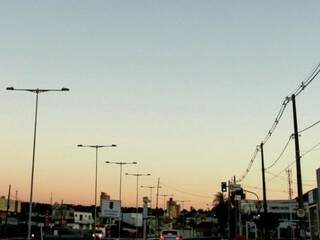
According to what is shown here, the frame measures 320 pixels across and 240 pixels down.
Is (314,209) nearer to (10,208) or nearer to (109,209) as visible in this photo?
(109,209)

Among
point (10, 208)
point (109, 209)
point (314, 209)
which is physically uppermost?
point (10, 208)

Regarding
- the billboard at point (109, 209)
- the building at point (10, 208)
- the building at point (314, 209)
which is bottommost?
the building at point (314, 209)

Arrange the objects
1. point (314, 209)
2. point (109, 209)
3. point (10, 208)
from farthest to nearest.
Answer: point (10, 208)
point (109, 209)
point (314, 209)

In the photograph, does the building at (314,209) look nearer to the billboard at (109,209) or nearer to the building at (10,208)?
the billboard at (109,209)

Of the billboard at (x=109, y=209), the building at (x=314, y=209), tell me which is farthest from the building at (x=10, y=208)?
the building at (x=314, y=209)

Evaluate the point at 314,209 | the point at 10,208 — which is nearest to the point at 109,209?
the point at 314,209

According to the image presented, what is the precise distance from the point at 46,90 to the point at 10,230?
227 ft

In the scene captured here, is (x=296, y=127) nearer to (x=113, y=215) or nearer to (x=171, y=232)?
(x=171, y=232)

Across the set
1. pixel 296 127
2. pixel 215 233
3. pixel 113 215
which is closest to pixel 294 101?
pixel 296 127

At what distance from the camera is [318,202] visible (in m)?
56.6

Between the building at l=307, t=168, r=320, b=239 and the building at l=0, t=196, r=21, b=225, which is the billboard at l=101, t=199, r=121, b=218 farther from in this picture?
the building at l=0, t=196, r=21, b=225

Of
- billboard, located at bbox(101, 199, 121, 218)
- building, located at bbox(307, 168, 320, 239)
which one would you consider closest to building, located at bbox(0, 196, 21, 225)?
billboard, located at bbox(101, 199, 121, 218)

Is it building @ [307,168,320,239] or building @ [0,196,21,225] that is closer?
building @ [307,168,320,239]

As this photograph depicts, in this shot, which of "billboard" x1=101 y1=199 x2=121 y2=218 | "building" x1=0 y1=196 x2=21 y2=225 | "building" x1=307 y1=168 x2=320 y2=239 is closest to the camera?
"building" x1=307 y1=168 x2=320 y2=239
